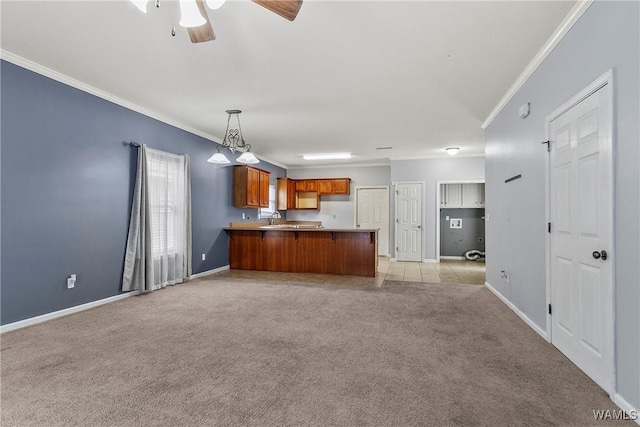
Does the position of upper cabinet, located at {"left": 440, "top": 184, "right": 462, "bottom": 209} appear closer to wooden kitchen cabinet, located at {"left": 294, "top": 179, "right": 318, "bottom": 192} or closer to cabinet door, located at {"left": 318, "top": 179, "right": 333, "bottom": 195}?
cabinet door, located at {"left": 318, "top": 179, "right": 333, "bottom": 195}

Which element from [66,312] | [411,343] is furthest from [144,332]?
[411,343]

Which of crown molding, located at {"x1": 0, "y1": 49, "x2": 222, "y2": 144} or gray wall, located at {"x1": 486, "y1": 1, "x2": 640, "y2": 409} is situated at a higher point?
crown molding, located at {"x1": 0, "y1": 49, "x2": 222, "y2": 144}

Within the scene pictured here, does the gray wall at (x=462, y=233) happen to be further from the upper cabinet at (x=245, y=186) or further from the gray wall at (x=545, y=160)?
the upper cabinet at (x=245, y=186)

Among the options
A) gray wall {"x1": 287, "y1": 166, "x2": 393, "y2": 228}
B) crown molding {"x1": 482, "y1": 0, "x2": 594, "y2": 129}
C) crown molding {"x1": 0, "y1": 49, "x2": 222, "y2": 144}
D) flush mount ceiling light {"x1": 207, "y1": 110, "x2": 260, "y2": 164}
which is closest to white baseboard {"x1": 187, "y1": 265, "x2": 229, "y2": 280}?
flush mount ceiling light {"x1": 207, "y1": 110, "x2": 260, "y2": 164}

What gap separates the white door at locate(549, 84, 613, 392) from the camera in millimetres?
1893

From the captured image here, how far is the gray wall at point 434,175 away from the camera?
7.40 metres

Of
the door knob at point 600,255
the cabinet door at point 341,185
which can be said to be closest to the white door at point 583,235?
the door knob at point 600,255

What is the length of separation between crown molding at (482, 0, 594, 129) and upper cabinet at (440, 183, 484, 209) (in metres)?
4.16

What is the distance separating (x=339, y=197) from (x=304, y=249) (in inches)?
134

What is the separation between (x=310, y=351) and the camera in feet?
8.16

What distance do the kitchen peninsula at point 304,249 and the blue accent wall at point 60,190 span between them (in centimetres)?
257

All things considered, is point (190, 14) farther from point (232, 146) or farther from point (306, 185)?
point (306, 185)

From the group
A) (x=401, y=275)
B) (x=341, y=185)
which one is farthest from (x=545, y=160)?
(x=341, y=185)

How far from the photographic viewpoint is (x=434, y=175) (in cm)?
760
